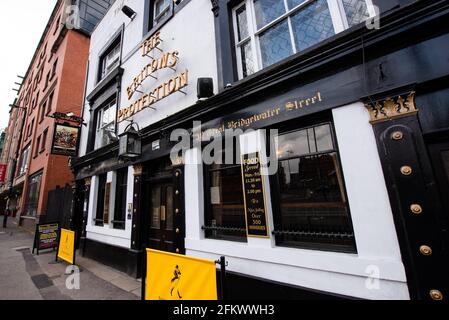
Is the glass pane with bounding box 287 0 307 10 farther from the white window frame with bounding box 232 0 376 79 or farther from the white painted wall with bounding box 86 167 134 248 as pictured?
the white painted wall with bounding box 86 167 134 248

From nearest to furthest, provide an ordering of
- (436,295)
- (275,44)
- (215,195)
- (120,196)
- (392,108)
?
(436,295) → (392,108) → (275,44) → (215,195) → (120,196)

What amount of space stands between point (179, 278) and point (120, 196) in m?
5.26

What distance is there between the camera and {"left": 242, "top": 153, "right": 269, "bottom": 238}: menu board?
11.9 ft

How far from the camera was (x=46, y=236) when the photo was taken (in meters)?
8.59

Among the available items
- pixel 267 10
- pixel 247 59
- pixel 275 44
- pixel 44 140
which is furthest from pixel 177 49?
pixel 44 140

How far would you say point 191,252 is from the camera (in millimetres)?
4656

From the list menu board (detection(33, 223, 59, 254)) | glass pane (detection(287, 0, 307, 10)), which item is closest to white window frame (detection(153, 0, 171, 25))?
glass pane (detection(287, 0, 307, 10))

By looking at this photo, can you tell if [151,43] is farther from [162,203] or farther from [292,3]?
[162,203]

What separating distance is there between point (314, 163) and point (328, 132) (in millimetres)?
535

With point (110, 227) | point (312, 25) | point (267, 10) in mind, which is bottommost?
point (110, 227)

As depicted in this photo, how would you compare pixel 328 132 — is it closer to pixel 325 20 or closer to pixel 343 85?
pixel 343 85

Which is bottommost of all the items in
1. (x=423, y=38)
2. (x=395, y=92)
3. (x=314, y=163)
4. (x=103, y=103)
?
(x=314, y=163)
